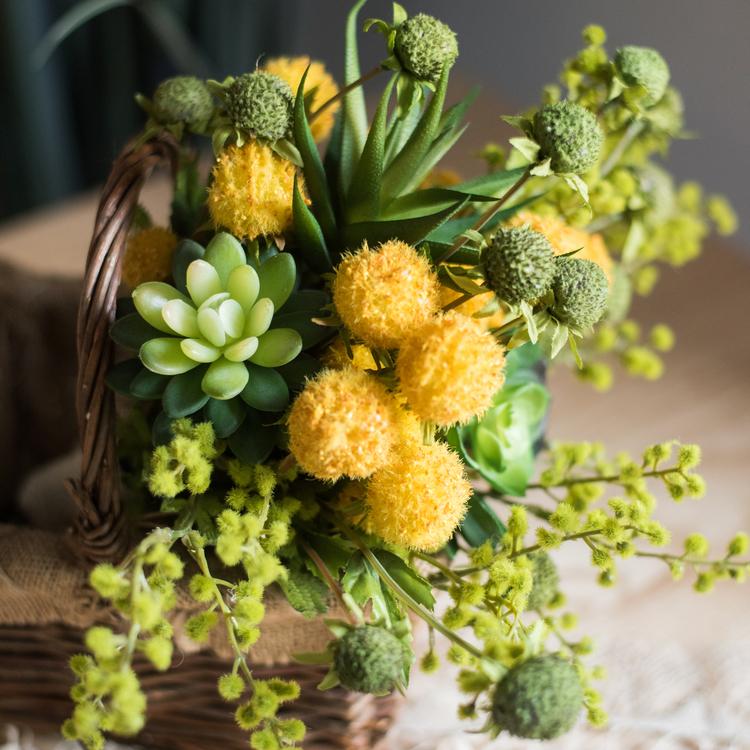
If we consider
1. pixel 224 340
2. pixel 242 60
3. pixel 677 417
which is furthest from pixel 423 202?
pixel 242 60

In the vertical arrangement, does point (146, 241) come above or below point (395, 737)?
above

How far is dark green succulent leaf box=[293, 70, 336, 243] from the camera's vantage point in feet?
1.50

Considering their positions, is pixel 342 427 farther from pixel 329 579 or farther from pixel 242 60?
pixel 242 60

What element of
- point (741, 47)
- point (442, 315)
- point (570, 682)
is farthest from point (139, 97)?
point (741, 47)

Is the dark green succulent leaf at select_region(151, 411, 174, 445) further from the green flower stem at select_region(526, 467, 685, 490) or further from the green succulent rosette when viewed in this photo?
the green flower stem at select_region(526, 467, 685, 490)

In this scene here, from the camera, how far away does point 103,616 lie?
50 centimetres

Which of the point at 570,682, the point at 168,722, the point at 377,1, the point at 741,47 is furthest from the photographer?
the point at 377,1

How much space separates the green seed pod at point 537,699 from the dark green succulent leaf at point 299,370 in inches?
6.6

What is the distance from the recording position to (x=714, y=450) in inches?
32.0

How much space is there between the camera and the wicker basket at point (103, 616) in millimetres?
442

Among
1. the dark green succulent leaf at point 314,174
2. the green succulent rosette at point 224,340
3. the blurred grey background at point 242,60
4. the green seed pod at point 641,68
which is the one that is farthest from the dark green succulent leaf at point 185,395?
the blurred grey background at point 242,60

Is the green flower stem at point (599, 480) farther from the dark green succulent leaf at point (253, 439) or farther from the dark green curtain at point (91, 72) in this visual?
the dark green curtain at point (91, 72)

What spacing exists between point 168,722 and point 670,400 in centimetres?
54

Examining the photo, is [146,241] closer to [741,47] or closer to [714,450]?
[714,450]
